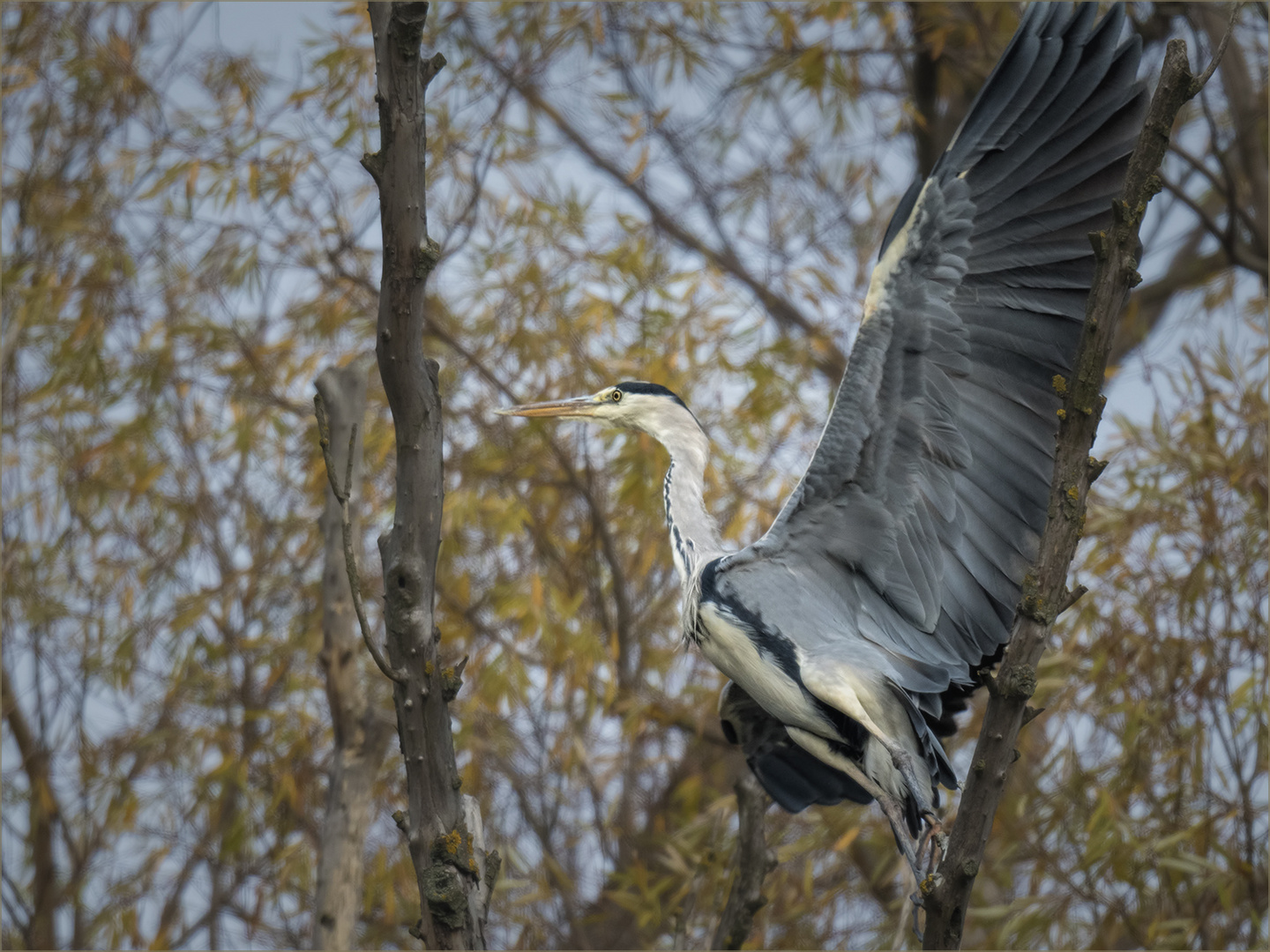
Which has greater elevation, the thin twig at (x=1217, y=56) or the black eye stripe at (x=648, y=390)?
the black eye stripe at (x=648, y=390)

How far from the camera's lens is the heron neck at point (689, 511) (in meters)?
2.01

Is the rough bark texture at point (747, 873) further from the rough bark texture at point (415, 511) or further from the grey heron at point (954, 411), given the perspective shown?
the rough bark texture at point (415, 511)

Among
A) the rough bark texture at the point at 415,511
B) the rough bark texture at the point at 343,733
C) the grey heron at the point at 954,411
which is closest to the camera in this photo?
the rough bark texture at the point at 415,511

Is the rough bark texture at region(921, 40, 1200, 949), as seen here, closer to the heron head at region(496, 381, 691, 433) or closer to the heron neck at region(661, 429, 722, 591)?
the heron neck at region(661, 429, 722, 591)

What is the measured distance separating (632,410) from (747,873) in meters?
0.86

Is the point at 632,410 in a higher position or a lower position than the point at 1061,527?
higher

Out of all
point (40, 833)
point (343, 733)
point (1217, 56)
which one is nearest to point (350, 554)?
point (1217, 56)

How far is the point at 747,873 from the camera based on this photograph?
2273 millimetres

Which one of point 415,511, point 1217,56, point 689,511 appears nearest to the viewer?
point 1217,56

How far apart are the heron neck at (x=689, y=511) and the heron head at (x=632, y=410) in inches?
1.3

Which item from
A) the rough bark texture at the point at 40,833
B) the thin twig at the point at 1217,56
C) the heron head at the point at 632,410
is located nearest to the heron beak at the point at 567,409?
the heron head at the point at 632,410

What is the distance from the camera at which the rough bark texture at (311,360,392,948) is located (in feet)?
8.76

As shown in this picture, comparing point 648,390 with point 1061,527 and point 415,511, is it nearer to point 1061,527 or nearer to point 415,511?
point 415,511

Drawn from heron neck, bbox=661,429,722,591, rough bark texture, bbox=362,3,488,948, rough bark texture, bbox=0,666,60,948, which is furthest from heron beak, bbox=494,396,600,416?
rough bark texture, bbox=0,666,60,948
